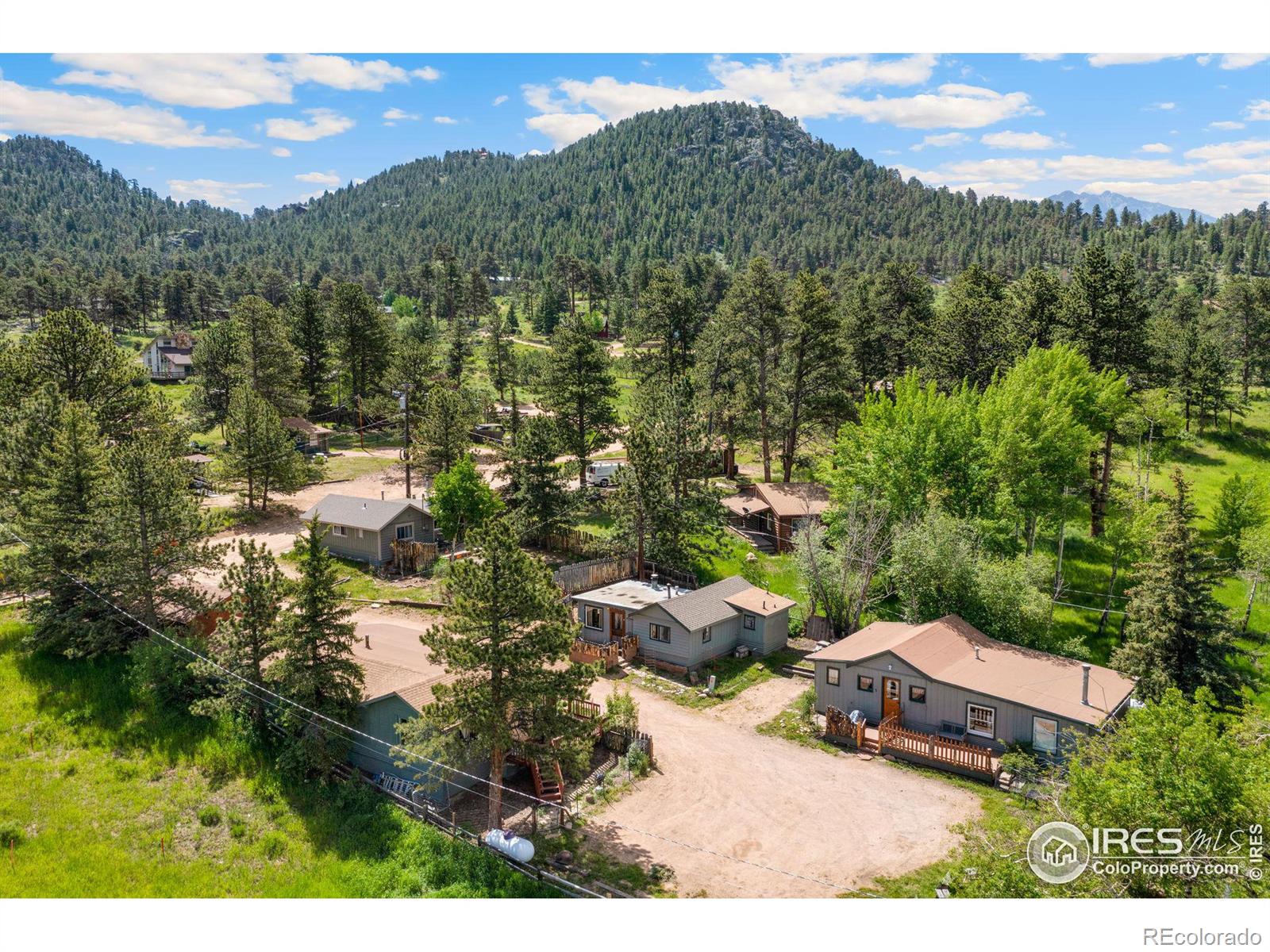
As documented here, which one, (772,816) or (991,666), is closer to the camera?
(772,816)

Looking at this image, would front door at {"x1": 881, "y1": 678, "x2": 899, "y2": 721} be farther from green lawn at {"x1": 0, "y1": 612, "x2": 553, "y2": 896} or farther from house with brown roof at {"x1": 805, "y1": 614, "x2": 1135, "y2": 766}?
green lawn at {"x1": 0, "y1": 612, "x2": 553, "y2": 896}

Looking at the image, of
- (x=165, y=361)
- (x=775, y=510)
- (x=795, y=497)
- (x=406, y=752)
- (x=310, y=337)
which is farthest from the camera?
(x=165, y=361)

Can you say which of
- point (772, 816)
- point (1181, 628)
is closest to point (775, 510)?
point (1181, 628)

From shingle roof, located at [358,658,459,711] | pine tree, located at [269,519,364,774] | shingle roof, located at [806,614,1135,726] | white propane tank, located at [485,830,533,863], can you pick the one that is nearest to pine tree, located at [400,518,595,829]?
white propane tank, located at [485,830,533,863]

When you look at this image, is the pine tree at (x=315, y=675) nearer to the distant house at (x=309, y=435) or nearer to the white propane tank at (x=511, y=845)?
the white propane tank at (x=511, y=845)

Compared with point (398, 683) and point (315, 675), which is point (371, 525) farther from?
point (315, 675)

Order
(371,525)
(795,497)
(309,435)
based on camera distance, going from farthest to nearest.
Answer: (309,435) < (795,497) < (371,525)

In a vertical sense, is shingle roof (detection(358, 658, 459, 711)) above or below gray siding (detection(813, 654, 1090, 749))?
above
